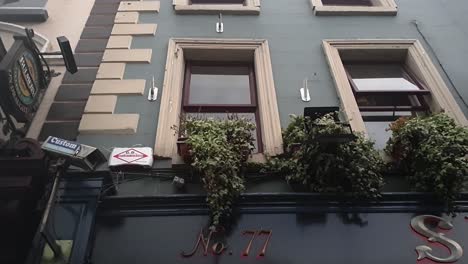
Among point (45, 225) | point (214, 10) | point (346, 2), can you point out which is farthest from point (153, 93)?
point (346, 2)

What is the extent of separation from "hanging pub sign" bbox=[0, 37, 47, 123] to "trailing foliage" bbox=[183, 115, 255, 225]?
2250 mm

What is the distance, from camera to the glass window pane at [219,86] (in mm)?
8095

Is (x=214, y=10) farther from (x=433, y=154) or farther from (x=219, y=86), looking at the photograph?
(x=433, y=154)

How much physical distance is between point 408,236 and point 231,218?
2180 millimetres

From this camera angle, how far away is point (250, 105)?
7887mm

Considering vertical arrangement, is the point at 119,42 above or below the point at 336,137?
above

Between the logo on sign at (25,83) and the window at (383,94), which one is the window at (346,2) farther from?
the logo on sign at (25,83)

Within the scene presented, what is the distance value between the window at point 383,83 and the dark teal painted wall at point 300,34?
0.24 metres

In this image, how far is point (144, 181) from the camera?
634 cm

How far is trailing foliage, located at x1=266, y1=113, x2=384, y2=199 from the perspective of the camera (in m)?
5.85

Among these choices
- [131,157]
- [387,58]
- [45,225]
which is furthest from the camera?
[387,58]

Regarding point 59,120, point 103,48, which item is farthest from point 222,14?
point 59,120

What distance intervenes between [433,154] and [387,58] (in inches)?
138

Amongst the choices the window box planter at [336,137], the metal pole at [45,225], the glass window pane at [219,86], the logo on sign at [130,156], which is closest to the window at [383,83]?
the window box planter at [336,137]
